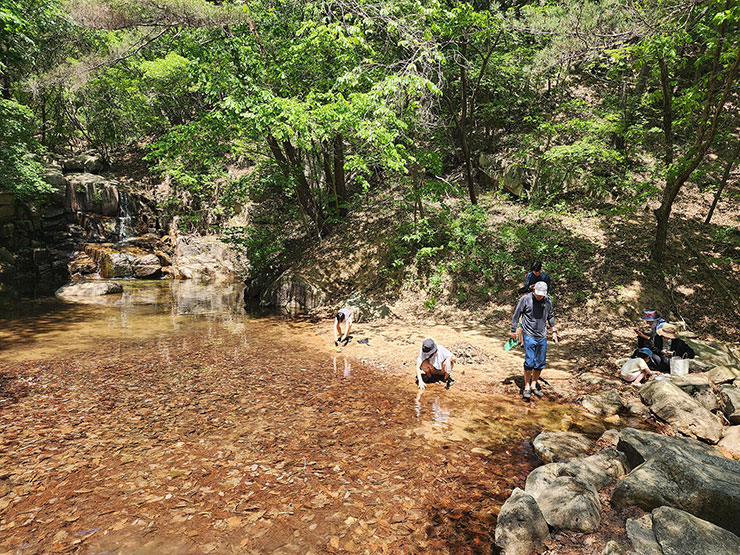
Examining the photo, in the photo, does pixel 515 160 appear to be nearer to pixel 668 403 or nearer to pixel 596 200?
pixel 596 200

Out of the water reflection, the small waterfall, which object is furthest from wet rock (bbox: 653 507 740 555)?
the small waterfall

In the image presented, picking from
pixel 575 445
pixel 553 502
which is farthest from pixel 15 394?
pixel 575 445

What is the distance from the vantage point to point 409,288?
467 inches

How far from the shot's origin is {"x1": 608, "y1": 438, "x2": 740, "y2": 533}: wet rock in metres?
2.77

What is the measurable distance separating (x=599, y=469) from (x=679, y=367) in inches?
149

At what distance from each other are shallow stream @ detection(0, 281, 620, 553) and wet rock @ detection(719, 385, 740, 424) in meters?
1.86

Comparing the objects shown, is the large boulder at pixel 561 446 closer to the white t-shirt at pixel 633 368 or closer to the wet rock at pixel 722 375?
the white t-shirt at pixel 633 368

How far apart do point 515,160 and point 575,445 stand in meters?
13.1

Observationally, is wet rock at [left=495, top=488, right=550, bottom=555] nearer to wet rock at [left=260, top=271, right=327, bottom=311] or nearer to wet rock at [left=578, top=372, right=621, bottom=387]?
wet rock at [left=578, top=372, right=621, bottom=387]

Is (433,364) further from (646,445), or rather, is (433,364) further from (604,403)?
(646,445)

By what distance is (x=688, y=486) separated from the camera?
297cm

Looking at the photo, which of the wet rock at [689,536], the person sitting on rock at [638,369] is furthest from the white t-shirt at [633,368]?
the wet rock at [689,536]

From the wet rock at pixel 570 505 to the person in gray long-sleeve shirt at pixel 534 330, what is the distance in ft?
8.48

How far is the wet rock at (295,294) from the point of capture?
1288cm
